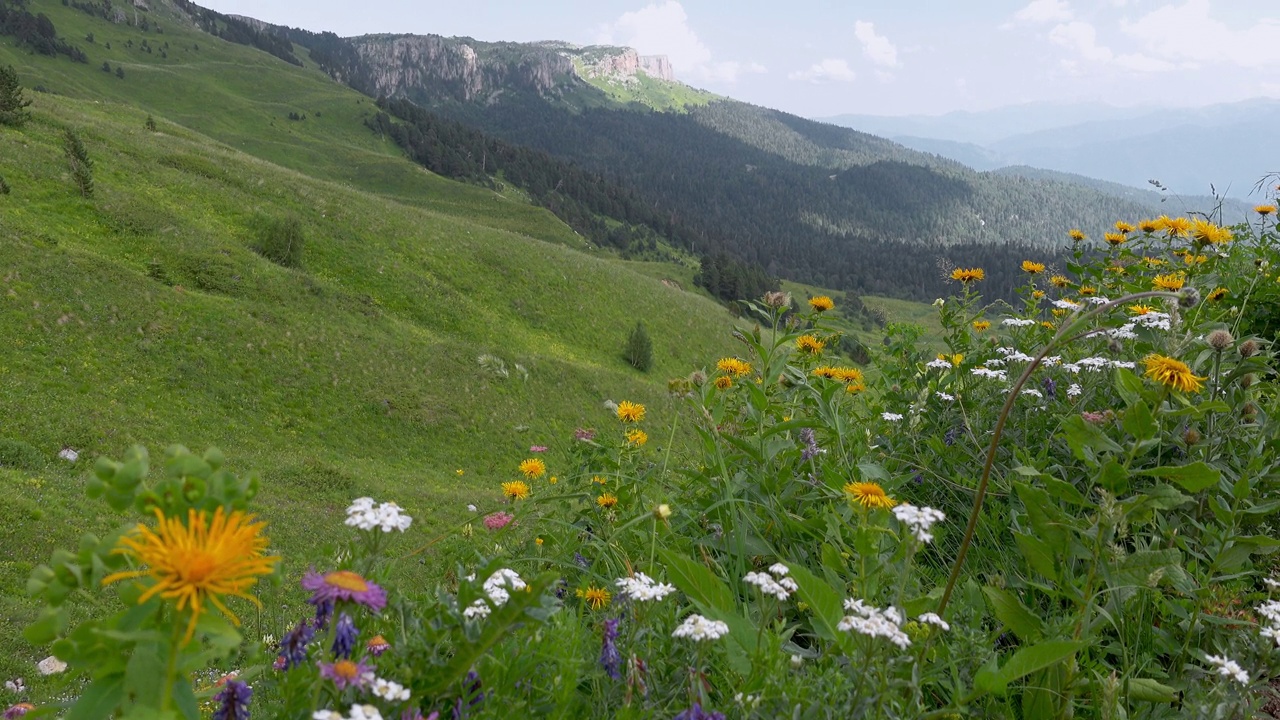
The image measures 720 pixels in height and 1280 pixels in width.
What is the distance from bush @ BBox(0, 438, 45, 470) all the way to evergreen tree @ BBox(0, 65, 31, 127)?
77.3 feet

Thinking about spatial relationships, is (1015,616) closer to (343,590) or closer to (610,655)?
(610,655)

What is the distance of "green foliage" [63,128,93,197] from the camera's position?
26172 mm

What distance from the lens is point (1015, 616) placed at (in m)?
2.59

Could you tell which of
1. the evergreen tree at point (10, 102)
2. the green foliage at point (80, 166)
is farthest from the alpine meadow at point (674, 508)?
the evergreen tree at point (10, 102)

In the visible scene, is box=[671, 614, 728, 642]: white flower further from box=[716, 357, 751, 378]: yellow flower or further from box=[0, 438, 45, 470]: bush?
box=[0, 438, 45, 470]: bush

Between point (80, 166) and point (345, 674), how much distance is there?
33.4 m

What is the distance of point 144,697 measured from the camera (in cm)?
101

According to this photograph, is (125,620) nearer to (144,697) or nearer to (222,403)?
(144,697)

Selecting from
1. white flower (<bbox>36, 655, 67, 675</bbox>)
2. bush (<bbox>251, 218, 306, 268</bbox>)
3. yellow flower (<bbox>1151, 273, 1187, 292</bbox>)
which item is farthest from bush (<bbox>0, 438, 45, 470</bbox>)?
yellow flower (<bbox>1151, 273, 1187, 292</bbox>)

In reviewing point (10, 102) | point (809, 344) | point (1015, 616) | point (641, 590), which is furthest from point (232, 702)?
point (10, 102)

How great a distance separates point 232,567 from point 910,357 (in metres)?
5.56

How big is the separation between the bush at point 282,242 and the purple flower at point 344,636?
31.7 m

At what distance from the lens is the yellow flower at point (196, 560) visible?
976mm

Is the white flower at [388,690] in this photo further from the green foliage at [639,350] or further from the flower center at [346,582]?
the green foliage at [639,350]
